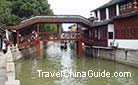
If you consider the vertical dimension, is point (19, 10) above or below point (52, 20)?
above

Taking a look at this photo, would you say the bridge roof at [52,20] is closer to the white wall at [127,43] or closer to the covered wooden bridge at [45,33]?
the covered wooden bridge at [45,33]

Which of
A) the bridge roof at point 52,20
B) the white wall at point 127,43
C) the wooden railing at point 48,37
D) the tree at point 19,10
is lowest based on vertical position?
the white wall at point 127,43

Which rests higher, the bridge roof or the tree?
the tree

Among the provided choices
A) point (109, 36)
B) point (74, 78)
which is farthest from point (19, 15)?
point (74, 78)

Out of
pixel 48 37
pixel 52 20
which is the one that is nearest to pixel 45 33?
pixel 48 37

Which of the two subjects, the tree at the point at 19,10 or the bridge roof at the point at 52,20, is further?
the tree at the point at 19,10

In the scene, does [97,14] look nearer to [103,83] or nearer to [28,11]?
[28,11]

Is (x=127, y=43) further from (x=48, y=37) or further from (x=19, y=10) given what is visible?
(x=19, y=10)

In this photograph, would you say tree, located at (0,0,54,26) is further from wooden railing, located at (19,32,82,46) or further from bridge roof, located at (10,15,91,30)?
bridge roof, located at (10,15,91,30)

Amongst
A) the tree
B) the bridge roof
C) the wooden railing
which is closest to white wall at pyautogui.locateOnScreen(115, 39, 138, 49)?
the bridge roof

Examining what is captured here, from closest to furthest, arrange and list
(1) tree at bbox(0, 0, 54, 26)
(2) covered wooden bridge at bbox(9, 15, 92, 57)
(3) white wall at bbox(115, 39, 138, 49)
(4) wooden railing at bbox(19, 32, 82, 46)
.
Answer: (3) white wall at bbox(115, 39, 138, 49) < (2) covered wooden bridge at bbox(9, 15, 92, 57) < (4) wooden railing at bbox(19, 32, 82, 46) < (1) tree at bbox(0, 0, 54, 26)

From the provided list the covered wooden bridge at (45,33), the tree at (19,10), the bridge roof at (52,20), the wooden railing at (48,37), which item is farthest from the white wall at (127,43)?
the tree at (19,10)

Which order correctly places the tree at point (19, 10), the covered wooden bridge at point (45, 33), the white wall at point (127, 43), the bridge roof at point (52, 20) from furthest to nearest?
the tree at point (19, 10), the covered wooden bridge at point (45, 33), the bridge roof at point (52, 20), the white wall at point (127, 43)

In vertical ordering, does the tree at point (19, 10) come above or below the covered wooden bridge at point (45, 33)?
above
